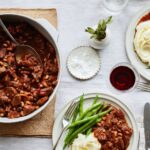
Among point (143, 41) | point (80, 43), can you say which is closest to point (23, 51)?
point (80, 43)

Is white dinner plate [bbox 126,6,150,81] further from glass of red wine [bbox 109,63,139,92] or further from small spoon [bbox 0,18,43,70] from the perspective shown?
small spoon [bbox 0,18,43,70]

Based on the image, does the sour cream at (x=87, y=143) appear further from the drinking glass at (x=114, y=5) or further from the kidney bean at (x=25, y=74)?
the drinking glass at (x=114, y=5)

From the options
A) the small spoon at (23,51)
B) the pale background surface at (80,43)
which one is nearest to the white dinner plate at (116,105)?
the pale background surface at (80,43)

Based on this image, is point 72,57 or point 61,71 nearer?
point 61,71

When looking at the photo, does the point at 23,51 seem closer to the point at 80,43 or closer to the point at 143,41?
the point at 80,43

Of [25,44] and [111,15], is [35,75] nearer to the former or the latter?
[25,44]

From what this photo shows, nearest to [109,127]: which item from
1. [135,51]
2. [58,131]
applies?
[58,131]

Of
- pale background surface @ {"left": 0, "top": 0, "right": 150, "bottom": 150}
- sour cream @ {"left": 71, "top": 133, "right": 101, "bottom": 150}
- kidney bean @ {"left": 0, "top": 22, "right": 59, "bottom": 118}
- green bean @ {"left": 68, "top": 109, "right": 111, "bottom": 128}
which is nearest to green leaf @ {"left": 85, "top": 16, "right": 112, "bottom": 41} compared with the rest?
pale background surface @ {"left": 0, "top": 0, "right": 150, "bottom": 150}
